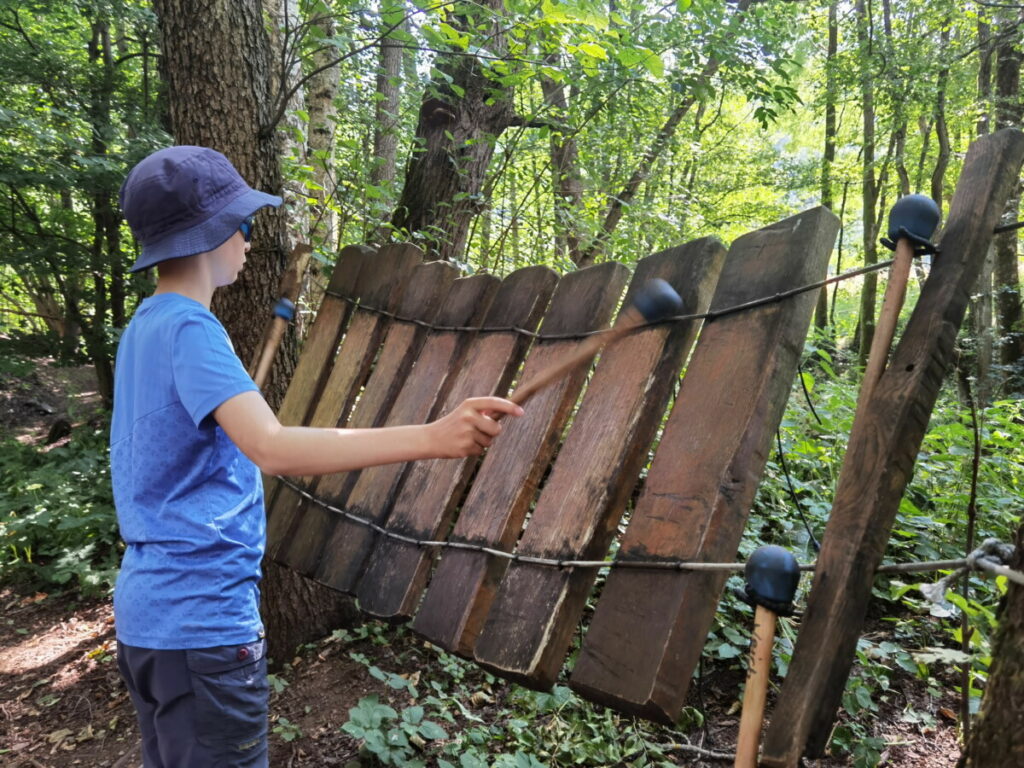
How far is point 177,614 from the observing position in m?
1.46

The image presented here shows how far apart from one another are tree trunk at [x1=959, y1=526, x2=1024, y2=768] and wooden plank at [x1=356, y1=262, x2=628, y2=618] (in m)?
0.98

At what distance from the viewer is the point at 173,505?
4.86 ft

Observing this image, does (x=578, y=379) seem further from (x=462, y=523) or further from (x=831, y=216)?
(x=831, y=216)

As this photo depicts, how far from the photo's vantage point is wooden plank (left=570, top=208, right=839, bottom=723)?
1.24m

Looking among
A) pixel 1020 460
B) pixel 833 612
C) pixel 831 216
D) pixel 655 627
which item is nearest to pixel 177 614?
pixel 655 627

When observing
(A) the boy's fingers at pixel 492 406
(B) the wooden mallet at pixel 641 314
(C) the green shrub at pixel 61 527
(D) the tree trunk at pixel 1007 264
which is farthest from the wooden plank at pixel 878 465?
(D) the tree trunk at pixel 1007 264

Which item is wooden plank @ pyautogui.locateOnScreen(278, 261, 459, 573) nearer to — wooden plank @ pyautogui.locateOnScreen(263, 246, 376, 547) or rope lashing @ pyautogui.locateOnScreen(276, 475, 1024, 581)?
rope lashing @ pyautogui.locateOnScreen(276, 475, 1024, 581)

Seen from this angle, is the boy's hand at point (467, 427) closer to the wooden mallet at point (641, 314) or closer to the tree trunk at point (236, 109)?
the wooden mallet at point (641, 314)

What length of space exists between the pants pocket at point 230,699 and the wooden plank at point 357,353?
0.94 metres

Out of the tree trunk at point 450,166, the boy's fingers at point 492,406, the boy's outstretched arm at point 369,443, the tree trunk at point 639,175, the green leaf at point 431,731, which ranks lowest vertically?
the green leaf at point 431,731

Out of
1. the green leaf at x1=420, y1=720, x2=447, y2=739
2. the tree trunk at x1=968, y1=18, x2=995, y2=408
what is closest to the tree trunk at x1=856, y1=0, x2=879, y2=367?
the tree trunk at x1=968, y1=18, x2=995, y2=408

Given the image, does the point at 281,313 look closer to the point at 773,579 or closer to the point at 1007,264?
the point at 773,579

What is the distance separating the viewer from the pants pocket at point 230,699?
1476 millimetres

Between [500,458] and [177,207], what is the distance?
102cm
